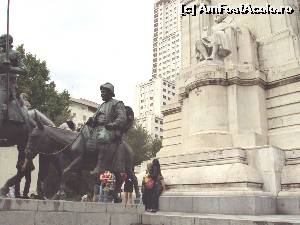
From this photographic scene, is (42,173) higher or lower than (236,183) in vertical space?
higher

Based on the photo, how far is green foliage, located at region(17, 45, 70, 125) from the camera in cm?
3541

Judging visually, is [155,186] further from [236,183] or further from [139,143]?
[139,143]

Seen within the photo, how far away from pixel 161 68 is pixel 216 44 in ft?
430

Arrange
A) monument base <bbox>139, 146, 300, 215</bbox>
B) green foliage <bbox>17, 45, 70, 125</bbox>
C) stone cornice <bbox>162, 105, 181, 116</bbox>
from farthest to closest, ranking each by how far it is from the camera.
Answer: green foliage <bbox>17, 45, 70, 125</bbox> → stone cornice <bbox>162, 105, 181, 116</bbox> → monument base <bbox>139, 146, 300, 215</bbox>

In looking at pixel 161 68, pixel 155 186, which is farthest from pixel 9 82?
pixel 161 68

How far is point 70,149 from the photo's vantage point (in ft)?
29.8

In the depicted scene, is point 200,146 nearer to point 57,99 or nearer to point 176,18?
point 57,99

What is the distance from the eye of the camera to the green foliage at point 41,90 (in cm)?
3541

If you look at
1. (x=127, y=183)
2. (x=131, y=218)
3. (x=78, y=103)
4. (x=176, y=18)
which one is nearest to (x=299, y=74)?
(x=127, y=183)

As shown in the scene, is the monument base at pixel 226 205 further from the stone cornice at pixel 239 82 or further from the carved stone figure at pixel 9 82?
the carved stone figure at pixel 9 82

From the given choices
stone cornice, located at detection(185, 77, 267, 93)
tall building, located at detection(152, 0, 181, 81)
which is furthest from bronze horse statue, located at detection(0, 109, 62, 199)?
tall building, located at detection(152, 0, 181, 81)

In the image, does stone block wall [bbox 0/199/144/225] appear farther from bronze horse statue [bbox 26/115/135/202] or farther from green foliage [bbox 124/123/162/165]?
green foliage [bbox 124/123/162/165]
